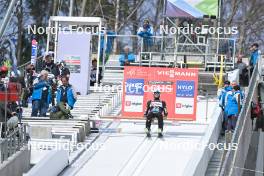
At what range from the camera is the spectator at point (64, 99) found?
2264 centimetres

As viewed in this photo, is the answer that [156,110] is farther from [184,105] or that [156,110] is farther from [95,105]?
[95,105]

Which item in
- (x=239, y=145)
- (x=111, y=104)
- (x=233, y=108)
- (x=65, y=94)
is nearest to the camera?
(x=239, y=145)

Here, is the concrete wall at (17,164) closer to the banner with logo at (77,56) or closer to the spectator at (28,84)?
the spectator at (28,84)

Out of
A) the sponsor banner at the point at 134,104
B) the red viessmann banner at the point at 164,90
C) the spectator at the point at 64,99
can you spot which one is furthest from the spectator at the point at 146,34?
the spectator at the point at 64,99

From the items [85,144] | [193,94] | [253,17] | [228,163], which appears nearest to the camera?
[228,163]

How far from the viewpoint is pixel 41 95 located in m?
23.4

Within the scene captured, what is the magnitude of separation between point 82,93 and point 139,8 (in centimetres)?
3013

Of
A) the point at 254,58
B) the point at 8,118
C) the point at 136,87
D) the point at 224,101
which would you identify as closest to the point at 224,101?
the point at 224,101

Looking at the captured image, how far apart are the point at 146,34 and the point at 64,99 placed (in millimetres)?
9882

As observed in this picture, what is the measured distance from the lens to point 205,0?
108 feet

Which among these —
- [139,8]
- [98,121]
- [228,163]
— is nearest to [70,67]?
[98,121]

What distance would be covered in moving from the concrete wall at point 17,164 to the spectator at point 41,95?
229 inches

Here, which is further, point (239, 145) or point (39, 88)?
point (39, 88)

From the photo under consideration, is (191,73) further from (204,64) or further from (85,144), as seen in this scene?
(204,64)
